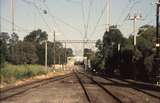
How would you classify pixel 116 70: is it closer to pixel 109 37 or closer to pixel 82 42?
pixel 82 42

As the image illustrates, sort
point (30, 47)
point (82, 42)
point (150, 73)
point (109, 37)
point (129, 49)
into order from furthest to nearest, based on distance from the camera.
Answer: point (30, 47) < point (109, 37) < point (82, 42) < point (129, 49) < point (150, 73)

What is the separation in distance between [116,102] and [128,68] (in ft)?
180

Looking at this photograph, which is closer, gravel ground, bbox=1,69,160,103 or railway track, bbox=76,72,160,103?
gravel ground, bbox=1,69,160,103

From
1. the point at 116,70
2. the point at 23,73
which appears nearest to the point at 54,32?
the point at 116,70

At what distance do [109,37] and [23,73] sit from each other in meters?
79.6

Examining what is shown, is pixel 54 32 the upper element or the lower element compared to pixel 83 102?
upper

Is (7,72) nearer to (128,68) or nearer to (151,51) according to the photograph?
(151,51)

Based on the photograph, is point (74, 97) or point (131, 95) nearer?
point (74, 97)

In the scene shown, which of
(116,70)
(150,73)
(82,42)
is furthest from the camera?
(82,42)

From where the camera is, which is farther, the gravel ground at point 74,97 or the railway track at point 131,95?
the railway track at point 131,95

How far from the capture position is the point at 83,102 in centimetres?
2078

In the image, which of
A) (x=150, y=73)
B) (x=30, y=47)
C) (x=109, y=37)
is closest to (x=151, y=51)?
(x=150, y=73)

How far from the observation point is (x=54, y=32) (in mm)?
92562

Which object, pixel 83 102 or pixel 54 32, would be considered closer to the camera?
pixel 83 102
